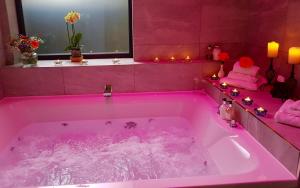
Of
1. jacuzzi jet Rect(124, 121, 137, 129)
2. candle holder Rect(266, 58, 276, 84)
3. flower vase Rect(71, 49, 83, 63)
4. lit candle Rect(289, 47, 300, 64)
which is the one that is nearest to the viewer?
lit candle Rect(289, 47, 300, 64)

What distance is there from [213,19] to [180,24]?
33cm

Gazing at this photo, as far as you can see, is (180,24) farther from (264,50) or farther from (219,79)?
(264,50)

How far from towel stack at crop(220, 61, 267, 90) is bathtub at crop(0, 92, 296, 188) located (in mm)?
268

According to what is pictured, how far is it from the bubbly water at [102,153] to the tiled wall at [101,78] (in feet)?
1.07

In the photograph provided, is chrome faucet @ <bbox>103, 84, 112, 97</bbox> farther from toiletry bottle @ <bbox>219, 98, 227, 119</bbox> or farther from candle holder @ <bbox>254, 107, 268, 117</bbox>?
candle holder @ <bbox>254, 107, 268, 117</bbox>

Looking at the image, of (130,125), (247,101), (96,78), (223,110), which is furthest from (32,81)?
(247,101)

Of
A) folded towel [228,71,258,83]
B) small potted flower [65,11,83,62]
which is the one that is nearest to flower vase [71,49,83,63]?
small potted flower [65,11,83,62]

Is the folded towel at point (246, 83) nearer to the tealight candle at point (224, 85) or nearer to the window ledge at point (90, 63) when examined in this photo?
→ the tealight candle at point (224, 85)

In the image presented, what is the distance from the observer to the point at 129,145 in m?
2.06

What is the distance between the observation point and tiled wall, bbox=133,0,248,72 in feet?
8.32

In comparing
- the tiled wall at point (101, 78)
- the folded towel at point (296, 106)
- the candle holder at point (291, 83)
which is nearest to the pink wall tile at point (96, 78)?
the tiled wall at point (101, 78)

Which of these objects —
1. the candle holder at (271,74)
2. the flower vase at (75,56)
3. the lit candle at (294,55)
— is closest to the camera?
the lit candle at (294,55)

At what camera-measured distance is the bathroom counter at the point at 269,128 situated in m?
1.26

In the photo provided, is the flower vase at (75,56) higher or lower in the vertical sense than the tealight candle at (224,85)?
higher
